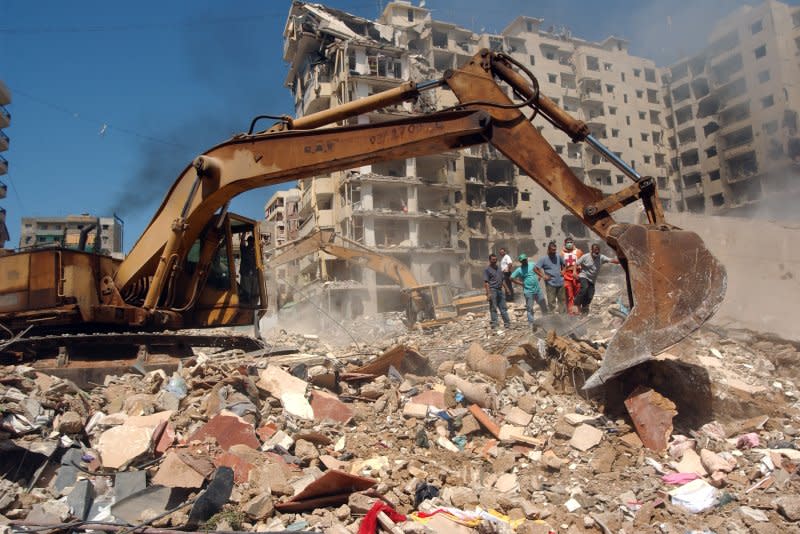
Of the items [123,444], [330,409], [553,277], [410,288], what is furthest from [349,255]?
[123,444]

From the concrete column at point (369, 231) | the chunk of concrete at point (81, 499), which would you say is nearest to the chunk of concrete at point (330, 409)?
the chunk of concrete at point (81, 499)

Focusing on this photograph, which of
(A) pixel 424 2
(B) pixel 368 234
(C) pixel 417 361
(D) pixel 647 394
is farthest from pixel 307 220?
(D) pixel 647 394

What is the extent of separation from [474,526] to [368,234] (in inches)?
1311

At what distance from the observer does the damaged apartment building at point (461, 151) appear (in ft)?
127

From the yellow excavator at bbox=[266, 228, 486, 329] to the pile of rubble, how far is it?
10.4 metres

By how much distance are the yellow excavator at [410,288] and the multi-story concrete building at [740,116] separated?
29.2 metres

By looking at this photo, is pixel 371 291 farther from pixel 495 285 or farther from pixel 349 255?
pixel 495 285

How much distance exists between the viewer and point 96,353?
7781 mm

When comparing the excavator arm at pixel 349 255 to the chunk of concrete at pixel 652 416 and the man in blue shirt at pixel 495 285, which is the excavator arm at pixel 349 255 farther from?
the chunk of concrete at pixel 652 416

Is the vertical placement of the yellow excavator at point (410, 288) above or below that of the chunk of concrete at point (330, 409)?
above

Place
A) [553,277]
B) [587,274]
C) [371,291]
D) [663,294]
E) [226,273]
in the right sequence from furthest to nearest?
[371,291], [553,277], [587,274], [226,273], [663,294]

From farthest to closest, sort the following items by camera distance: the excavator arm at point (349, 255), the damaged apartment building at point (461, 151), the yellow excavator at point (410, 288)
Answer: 1. the damaged apartment building at point (461, 151)
2. the excavator arm at point (349, 255)
3. the yellow excavator at point (410, 288)

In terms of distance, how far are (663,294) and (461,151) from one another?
4801cm

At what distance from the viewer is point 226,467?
14.4 ft
